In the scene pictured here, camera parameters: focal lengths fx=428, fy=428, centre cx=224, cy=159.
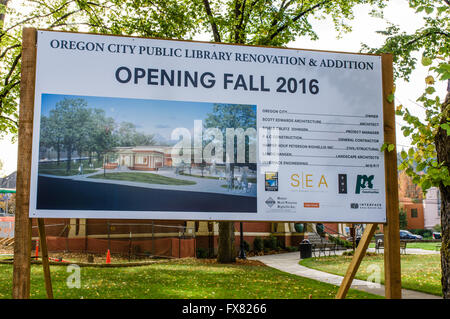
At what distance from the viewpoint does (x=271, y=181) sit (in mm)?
5031

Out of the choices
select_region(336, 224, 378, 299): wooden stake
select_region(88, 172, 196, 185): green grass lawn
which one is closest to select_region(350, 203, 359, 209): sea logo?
select_region(336, 224, 378, 299): wooden stake

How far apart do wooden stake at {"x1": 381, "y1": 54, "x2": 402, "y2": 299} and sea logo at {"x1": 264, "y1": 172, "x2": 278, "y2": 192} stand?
4.60ft

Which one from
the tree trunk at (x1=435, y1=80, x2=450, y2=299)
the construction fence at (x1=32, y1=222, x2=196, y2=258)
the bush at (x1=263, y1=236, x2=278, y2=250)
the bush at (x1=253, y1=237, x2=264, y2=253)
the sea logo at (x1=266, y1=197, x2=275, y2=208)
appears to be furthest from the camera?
the bush at (x1=263, y1=236, x2=278, y2=250)

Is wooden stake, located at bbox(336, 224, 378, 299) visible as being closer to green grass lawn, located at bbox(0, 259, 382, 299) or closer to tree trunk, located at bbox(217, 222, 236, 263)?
green grass lawn, located at bbox(0, 259, 382, 299)

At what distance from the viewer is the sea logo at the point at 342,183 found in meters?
5.12

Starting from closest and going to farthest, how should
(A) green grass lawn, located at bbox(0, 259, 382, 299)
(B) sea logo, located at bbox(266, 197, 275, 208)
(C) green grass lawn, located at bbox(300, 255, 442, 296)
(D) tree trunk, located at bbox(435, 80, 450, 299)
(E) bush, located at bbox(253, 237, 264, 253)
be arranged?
(B) sea logo, located at bbox(266, 197, 275, 208), (D) tree trunk, located at bbox(435, 80, 450, 299), (A) green grass lawn, located at bbox(0, 259, 382, 299), (C) green grass lawn, located at bbox(300, 255, 442, 296), (E) bush, located at bbox(253, 237, 264, 253)

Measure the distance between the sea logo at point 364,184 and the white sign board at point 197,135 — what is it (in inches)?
0.5

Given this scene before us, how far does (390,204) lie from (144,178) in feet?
9.71

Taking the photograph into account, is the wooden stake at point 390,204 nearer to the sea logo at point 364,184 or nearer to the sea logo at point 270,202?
the sea logo at point 364,184

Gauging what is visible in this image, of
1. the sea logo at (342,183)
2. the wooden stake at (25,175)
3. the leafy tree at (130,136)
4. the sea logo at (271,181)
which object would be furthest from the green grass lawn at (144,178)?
the sea logo at (342,183)

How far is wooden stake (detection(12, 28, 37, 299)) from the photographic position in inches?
178

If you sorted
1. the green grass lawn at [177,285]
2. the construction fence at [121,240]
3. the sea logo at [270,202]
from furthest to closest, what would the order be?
the construction fence at [121,240]
the green grass lawn at [177,285]
the sea logo at [270,202]

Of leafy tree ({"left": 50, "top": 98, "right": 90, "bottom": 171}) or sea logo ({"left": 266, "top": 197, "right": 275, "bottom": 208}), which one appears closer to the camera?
leafy tree ({"left": 50, "top": 98, "right": 90, "bottom": 171})

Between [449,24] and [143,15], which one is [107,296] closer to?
[143,15]
